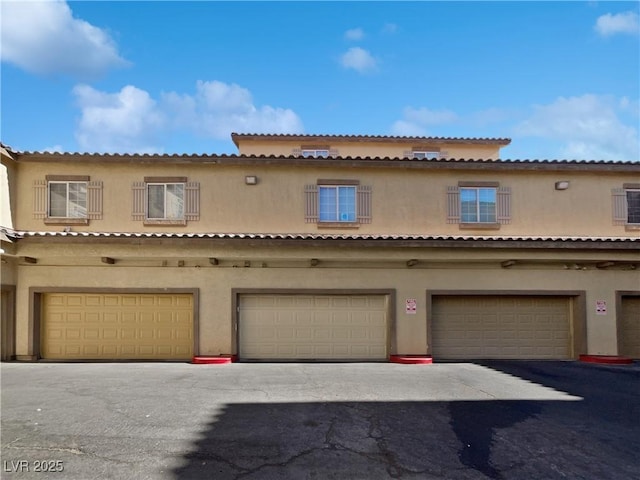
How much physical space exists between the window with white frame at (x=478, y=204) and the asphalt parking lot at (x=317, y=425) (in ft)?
16.8

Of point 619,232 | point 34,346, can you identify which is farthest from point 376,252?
point 34,346

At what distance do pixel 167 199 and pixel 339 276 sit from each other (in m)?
6.02

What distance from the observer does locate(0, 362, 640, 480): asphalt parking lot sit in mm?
4766

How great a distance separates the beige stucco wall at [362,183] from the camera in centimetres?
1258

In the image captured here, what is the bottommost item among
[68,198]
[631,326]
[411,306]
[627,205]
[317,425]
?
[317,425]

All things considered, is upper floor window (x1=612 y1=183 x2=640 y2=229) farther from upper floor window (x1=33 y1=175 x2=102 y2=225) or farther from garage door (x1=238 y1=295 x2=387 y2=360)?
upper floor window (x1=33 y1=175 x2=102 y2=225)

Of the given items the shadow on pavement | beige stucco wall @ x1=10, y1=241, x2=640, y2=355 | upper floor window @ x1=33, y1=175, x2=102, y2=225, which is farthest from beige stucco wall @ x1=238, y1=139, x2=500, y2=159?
the shadow on pavement

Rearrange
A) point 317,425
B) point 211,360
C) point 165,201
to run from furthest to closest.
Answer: point 165,201
point 211,360
point 317,425

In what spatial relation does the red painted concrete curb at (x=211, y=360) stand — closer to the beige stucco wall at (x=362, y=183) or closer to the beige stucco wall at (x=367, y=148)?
the beige stucco wall at (x=362, y=183)

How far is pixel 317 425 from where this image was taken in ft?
20.1

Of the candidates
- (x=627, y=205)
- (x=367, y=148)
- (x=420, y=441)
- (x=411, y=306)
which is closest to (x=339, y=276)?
(x=411, y=306)

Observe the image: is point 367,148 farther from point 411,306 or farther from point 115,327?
point 115,327

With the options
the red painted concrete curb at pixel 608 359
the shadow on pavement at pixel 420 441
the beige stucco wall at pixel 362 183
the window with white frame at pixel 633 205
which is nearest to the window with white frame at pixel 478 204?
the beige stucco wall at pixel 362 183

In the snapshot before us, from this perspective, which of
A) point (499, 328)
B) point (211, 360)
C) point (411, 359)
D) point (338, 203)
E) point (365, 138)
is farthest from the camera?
point (365, 138)
